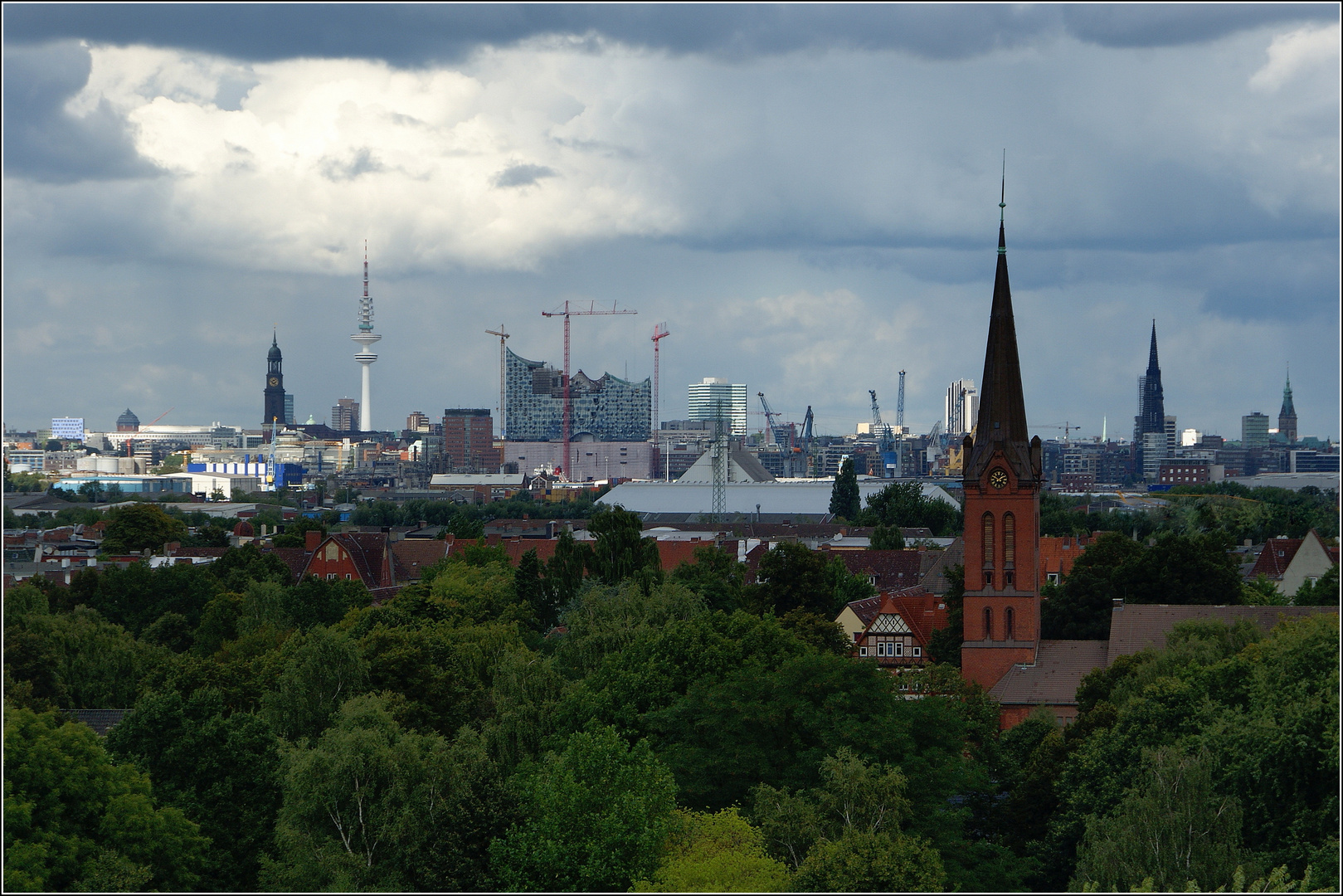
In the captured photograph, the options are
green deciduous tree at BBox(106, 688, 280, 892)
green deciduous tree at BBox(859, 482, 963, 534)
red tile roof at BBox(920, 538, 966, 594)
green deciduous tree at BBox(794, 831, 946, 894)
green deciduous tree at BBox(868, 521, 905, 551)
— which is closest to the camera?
green deciduous tree at BBox(794, 831, 946, 894)

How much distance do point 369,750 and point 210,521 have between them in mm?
126691

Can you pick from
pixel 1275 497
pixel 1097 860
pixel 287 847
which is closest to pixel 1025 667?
pixel 1097 860

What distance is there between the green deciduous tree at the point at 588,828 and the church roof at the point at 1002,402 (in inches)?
1110

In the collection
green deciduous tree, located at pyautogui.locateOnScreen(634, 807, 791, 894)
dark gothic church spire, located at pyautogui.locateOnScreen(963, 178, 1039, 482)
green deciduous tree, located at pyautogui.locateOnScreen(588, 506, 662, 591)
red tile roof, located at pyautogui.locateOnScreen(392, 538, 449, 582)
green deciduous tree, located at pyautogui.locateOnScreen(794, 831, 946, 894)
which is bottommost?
green deciduous tree, located at pyautogui.locateOnScreen(634, 807, 791, 894)

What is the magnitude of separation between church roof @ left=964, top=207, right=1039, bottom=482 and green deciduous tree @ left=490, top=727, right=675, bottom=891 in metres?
28.2

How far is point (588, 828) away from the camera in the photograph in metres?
29.7

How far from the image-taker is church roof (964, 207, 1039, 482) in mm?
57188

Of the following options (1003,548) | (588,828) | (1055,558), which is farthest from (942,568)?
(588,828)

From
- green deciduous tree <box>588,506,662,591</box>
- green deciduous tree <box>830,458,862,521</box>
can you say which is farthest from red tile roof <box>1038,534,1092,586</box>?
green deciduous tree <box>830,458,862,521</box>

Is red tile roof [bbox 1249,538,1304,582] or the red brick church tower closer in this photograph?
the red brick church tower

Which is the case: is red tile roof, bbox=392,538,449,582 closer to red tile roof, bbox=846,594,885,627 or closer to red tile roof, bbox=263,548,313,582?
red tile roof, bbox=263,548,313,582

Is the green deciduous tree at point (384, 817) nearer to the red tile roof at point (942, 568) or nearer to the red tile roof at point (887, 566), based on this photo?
the red tile roof at point (942, 568)

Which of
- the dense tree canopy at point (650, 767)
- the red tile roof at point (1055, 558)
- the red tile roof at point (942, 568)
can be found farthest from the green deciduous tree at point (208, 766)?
the red tile roof at point (1055, 558)

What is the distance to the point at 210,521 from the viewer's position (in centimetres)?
15375
